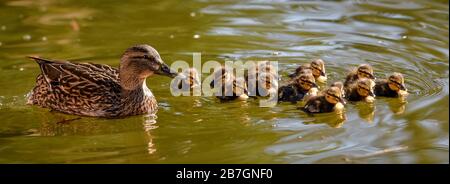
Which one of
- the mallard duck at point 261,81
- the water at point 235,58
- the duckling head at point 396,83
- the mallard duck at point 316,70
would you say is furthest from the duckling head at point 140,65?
the duckling head at point 396,83

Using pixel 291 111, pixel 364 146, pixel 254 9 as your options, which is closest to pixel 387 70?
pixel 291 111

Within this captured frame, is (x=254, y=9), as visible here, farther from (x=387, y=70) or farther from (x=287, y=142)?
(x=287, y=142)

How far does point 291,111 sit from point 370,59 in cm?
166

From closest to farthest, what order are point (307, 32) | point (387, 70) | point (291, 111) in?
point (291, 111) → point (387, 70) → point (307, 32)

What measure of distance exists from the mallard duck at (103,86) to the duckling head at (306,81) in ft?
3.18

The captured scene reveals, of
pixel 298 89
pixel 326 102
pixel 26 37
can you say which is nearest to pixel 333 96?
pixel 326 102

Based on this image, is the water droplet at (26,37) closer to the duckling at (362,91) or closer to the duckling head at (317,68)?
the duckling head at (317,68)

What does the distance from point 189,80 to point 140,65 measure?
2.27ft

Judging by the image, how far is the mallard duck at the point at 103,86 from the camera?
250 inches

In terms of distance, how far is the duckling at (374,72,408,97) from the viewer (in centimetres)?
645

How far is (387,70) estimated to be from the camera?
24.1 feet

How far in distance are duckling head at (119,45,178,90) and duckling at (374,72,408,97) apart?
1556 mm

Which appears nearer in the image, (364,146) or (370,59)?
(364,146)

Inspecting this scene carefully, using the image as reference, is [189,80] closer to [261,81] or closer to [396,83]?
[261,81]
